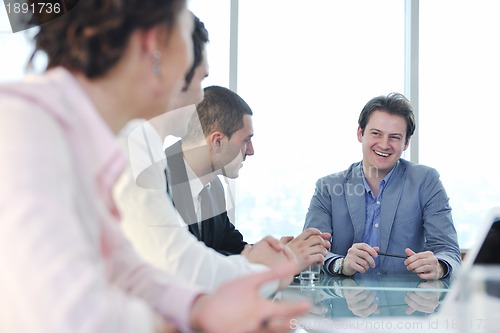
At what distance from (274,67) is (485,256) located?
13.2 ft

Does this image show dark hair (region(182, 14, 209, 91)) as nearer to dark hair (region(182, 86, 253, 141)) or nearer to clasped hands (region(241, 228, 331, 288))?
clasped hands (region(241, 228, 331, 288))

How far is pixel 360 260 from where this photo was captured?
2645 millimetres

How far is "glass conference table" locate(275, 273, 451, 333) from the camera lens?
1.37 m

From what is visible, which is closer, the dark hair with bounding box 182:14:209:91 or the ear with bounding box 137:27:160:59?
the ear with bounding box 137:27:160:59

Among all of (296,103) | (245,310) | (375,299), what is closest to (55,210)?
(245,310)

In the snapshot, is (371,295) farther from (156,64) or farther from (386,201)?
(386,201)

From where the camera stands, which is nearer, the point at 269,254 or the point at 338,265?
the point at 269,254

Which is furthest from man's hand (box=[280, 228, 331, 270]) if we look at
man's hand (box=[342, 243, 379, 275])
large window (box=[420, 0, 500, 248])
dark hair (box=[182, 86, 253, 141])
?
large window (box=[420, 0, 500, 248])

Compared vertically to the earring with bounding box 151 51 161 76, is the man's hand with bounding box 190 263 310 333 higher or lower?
lower

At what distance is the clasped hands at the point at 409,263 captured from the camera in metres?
2.54

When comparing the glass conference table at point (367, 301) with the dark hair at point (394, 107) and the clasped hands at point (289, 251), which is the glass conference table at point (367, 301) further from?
the dark hair at point (394, 107)

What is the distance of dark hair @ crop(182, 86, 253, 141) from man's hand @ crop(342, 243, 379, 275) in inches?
30.5

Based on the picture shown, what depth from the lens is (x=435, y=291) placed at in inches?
82.7

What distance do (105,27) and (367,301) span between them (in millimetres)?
1231
